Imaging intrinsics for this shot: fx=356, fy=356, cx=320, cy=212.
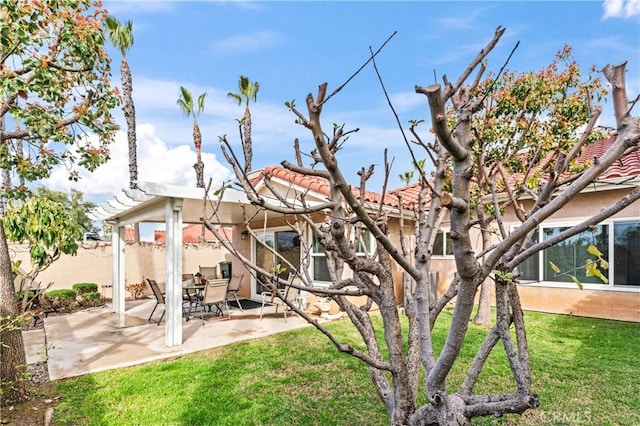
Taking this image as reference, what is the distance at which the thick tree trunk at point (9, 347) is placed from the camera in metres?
4.97

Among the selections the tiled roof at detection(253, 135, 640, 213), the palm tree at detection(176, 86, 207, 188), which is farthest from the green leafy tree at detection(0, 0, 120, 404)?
the palm tree at detection(176, 86, 207, 188)

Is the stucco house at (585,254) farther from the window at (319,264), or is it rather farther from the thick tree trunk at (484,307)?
the thick tree trunk at (484,307)

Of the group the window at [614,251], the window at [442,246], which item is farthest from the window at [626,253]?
the window at [442,246]

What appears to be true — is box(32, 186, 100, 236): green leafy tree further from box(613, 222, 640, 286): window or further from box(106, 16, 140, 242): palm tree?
box(613, 222, 640, 286): window

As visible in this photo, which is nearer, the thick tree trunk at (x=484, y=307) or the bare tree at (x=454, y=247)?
the bare tree at (x=454, y=247)

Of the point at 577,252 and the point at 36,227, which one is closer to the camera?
the point at 36,227

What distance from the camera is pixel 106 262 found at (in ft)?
52.4

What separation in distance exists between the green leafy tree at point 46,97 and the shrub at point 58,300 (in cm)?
725

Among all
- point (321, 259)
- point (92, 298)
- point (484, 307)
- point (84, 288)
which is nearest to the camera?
point (484, 307)

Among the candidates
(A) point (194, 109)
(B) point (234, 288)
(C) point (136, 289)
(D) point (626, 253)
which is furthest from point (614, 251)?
(A) point (194, 109)

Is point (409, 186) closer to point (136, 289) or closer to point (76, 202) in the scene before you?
point (136, 289)

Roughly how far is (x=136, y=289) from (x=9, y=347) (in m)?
11.8

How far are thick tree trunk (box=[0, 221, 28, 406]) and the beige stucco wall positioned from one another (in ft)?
31.7

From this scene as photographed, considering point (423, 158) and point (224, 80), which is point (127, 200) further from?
point (423, 158)
